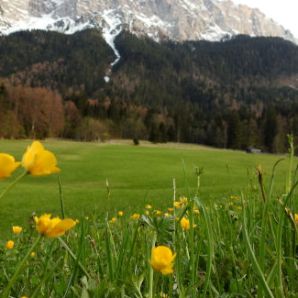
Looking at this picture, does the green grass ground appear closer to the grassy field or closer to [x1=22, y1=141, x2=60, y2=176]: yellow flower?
the grassy field

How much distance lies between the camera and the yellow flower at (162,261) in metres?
0.71

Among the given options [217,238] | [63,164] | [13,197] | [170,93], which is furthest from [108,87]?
[217,238]

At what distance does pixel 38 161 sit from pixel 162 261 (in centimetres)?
26

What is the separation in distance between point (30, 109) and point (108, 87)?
97316 millimetres

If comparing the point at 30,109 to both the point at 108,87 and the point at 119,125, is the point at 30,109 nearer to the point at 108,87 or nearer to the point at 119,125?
the point at 119,125

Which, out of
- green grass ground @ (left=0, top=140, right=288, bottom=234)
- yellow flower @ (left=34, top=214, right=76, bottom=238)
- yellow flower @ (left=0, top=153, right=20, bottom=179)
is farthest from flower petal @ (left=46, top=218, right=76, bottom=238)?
green grass ground @ (left=0, top=140, right=288, bottom=234)

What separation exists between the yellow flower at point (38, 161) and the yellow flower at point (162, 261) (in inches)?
8.7

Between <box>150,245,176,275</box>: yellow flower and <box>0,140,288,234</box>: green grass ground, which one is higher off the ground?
<box>150,245,176,275</box>: yellow flower

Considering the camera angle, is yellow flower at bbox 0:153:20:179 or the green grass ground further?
the green grass ground

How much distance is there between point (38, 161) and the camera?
685 mm

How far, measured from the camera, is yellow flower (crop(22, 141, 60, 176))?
0.66 meters

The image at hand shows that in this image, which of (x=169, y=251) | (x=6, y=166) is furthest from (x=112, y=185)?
(x=6, y=166)

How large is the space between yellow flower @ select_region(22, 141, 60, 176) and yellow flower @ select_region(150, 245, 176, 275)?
22 centimetres

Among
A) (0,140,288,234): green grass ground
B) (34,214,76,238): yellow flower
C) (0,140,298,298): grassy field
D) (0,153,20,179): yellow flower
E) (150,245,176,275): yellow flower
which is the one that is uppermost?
(0,153,20,179): yellow flower
